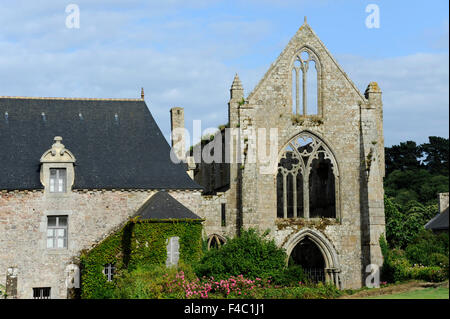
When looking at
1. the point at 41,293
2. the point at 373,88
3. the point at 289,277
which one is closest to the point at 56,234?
the point at 41,293

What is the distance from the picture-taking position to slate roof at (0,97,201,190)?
30.7 m

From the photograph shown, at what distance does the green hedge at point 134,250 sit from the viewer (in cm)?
2862

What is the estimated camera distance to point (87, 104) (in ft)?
111

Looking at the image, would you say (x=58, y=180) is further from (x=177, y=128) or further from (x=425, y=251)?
(x=425, y=251)

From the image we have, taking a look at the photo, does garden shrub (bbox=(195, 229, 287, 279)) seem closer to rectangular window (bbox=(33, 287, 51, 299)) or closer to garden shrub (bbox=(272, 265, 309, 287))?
garden shrub (bbox=(272, 265, 309, 287))

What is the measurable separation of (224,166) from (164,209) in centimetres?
695

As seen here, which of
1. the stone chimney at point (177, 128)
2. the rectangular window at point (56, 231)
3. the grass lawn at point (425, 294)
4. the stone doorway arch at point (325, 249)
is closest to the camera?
the grass lawn at point (425, 294)

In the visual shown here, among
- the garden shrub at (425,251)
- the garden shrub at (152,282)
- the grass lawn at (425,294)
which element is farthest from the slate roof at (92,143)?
the grass lawn at (425,294)

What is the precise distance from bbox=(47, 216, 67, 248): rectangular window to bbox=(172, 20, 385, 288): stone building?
6237 mm

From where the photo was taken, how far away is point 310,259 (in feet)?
121

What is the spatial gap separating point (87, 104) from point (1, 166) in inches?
206

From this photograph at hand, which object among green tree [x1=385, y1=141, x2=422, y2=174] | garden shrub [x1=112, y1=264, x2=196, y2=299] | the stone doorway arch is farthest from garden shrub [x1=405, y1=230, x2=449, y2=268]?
green tree [x1=385, y1=141, x2=422, y2=174]

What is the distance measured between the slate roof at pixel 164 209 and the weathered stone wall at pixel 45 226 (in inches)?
36.9

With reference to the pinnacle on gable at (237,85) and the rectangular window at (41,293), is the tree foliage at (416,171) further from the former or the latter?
the rectangular window at (41,293)
